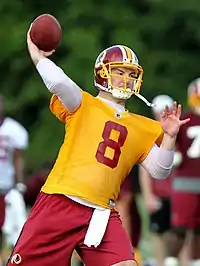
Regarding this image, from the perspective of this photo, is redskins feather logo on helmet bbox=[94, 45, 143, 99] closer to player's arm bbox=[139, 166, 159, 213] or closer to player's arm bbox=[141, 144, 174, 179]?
player's arm bbox=[141, 144, 174, 179]

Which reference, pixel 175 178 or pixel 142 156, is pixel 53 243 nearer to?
pixel 142 156

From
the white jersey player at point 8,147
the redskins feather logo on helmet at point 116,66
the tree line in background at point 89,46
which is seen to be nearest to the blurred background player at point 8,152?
the white jersey player at point 8,147

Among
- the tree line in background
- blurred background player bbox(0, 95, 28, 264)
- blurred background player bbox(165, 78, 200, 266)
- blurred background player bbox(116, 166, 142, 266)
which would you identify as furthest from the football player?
the tree line in background

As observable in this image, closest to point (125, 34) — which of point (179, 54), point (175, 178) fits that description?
point (179, 54)

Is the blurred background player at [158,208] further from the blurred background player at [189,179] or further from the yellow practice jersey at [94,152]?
the yellow practice jersey at [94,152]

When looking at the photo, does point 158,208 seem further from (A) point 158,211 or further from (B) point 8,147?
(B) point 8,147

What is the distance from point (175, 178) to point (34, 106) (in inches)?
566

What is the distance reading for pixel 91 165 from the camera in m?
7.21

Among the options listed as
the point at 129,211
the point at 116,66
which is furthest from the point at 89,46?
the point at 116,66

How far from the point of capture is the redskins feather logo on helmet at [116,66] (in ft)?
24.0

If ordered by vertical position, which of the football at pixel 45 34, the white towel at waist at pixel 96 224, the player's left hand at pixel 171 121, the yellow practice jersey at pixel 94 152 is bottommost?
the white towel at waist at pixel 96 224

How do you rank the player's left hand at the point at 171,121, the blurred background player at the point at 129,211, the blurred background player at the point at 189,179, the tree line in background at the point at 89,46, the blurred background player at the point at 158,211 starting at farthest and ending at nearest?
the tree line in background at the point at 89,46
the blurred background player at the point at 129,211
the blurred background player at the point at 158,211
the blurred background player at the point at 189,179
the player's left hand at the point at 171,121

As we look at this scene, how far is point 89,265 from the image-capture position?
7.20 metres

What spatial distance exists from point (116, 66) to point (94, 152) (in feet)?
1.78
